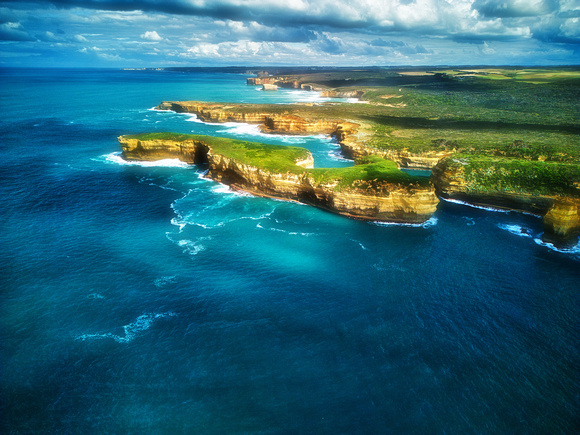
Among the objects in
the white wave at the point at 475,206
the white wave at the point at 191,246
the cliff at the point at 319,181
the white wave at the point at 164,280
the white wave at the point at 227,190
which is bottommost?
the white wave at the point at 164,280

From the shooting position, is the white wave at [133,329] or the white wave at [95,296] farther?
the white wave at [95,296]

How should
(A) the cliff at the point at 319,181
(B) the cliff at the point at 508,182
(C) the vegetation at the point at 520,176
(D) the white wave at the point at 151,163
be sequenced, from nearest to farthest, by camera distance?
1. (A) the cliff at the point at 319,181
2. (C) the vegetation at the point at 520,176
3. (B) the cliff at the point at 508,182
4. (D) the white wave at the point at 151,163

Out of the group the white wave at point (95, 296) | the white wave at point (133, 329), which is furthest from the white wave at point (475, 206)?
the white wave at point (95, 296)

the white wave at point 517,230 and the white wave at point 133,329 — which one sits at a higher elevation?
the white wave at point 517,230

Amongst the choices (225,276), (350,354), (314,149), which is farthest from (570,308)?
(314,149)

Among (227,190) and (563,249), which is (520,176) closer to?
(563,249)

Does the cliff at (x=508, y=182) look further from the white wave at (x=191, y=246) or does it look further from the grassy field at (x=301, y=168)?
the white wave at (x=191, y=246)

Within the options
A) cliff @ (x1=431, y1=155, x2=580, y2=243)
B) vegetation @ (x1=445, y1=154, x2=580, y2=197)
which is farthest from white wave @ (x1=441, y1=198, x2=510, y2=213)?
vegetation @ (x1=445, y1=154, x2=580, y2=197)

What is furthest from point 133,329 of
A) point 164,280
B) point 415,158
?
point 415,158

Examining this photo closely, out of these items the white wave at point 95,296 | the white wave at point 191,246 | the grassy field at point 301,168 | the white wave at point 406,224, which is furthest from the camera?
the grassy field at point 301,168

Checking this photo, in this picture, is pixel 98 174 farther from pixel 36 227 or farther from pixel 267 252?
pixel 267 252
